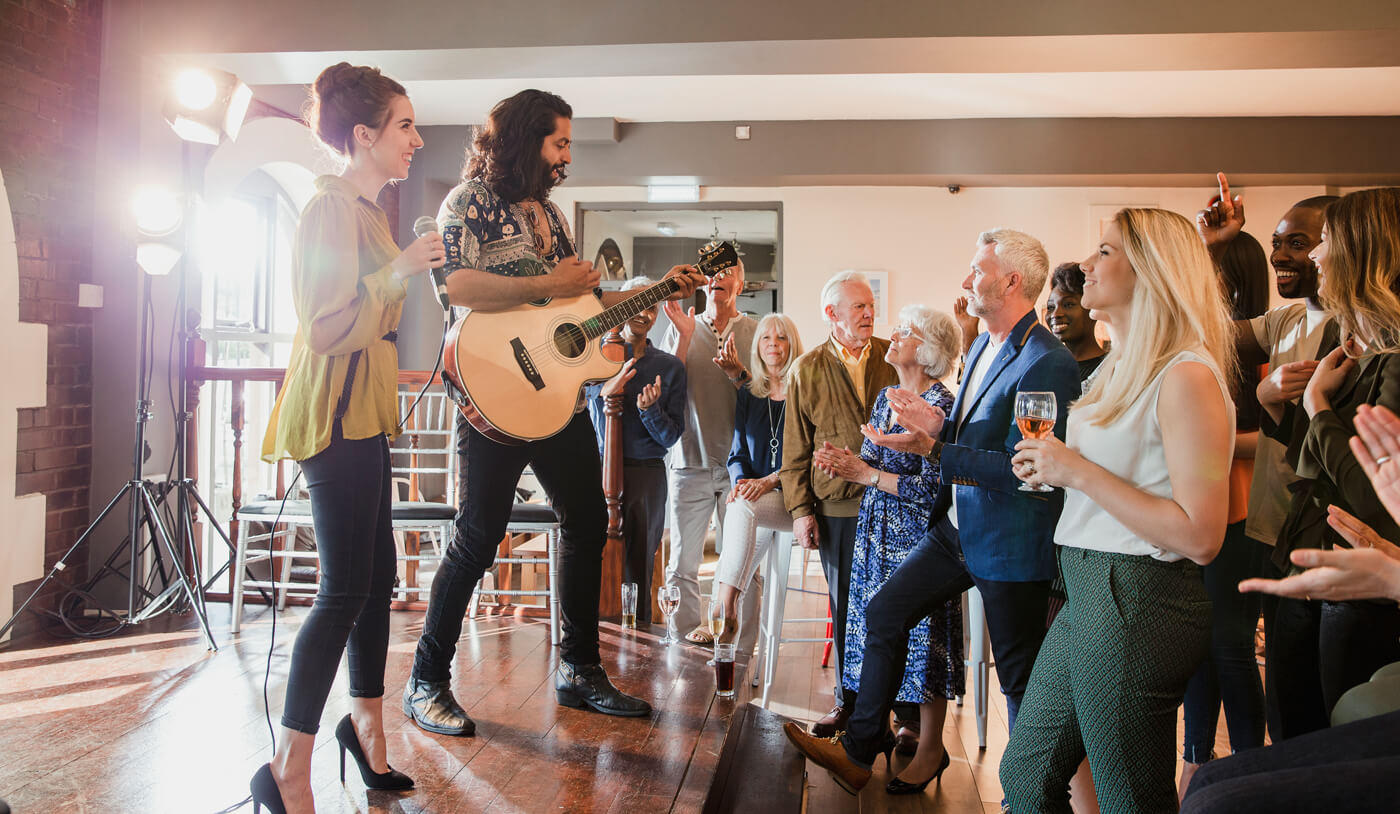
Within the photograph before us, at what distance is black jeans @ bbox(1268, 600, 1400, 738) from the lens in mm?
1722

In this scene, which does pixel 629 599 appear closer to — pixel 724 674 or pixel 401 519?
pixel 724 674

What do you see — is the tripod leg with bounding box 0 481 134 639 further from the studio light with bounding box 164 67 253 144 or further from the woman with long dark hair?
the woman with long dark hair

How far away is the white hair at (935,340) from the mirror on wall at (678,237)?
4663 mm

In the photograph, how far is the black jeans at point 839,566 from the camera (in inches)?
115

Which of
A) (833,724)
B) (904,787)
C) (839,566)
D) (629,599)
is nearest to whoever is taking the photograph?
(904,787)

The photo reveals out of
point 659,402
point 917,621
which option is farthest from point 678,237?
point 917,621

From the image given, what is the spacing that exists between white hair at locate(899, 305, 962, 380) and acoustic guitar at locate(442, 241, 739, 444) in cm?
93

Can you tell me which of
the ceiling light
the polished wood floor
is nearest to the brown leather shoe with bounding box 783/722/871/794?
the polished wood floor

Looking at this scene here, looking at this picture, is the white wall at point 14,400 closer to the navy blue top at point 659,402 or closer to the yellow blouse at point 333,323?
the navy blue top at point 659,402

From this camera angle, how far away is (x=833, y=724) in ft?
9.51

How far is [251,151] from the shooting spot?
5777 mm

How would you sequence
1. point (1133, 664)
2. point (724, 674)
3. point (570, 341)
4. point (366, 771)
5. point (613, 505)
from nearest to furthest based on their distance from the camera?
point (1133, 664)
point (366, 771)
point (570, 341)
point (724, 674)
point (613, 505)

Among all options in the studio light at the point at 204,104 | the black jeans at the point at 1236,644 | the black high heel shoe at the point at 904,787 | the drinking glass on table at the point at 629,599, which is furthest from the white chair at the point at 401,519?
the black jeans at the point at 1236,644

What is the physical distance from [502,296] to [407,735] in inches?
44.7
